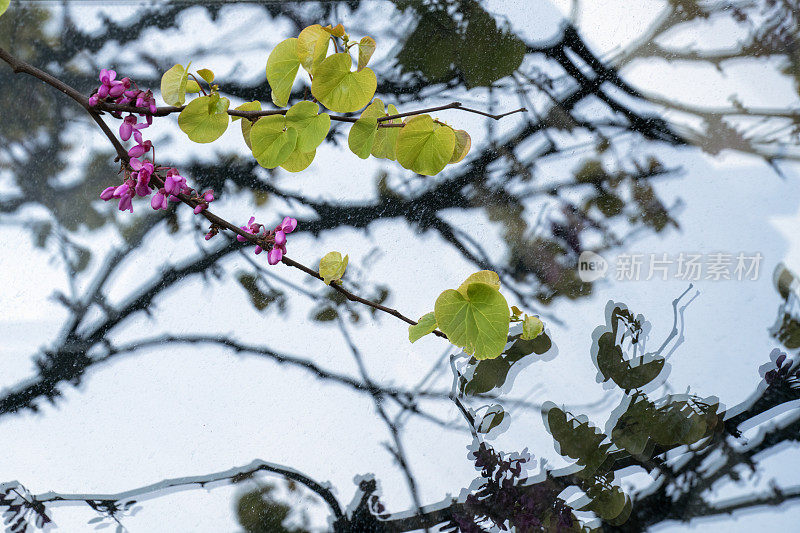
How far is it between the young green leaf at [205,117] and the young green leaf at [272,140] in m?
0.04

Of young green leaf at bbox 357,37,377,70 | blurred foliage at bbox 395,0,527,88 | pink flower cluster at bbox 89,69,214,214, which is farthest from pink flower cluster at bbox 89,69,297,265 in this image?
blurred foliage at bbox 395,0,527,88

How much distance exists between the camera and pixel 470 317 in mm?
684

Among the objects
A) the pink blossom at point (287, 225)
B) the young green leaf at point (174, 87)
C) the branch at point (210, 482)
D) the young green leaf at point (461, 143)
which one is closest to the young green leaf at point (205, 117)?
the young green leaf at point (174, 87)

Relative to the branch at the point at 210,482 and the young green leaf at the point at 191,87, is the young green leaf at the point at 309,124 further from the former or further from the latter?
the branch at the point at 210,482

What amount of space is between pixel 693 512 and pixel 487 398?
1.49 ft

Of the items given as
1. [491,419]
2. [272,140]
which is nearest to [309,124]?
[272,140]

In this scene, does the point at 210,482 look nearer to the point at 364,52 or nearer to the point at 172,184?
the point at 172,184

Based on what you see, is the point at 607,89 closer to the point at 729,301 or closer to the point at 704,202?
→ the point at 704,202

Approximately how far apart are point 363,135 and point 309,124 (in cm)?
7

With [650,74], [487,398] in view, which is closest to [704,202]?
[650,74]

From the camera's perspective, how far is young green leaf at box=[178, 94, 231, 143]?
1.83 ft

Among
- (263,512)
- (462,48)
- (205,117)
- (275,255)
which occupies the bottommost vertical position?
(263,512)

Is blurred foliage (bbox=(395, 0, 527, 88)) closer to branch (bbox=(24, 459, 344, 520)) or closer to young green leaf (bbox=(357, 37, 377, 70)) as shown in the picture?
young green leaf (bbox=(357, 37, 377, 70))

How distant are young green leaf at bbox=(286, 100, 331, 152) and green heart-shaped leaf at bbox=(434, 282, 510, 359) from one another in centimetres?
26
